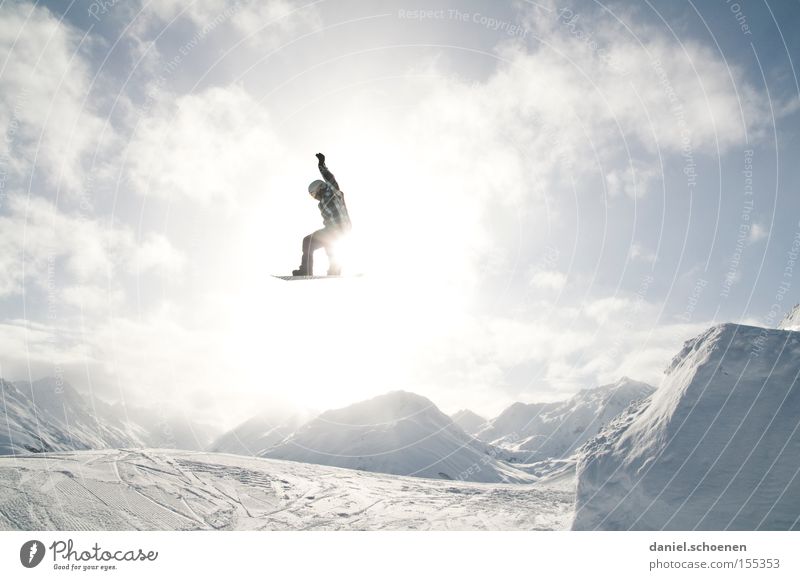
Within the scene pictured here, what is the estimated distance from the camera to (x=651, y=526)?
27.9m

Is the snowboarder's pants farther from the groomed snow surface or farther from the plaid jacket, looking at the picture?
the groomed snow surface

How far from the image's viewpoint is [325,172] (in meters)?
13.2

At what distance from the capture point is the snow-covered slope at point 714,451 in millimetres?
25422

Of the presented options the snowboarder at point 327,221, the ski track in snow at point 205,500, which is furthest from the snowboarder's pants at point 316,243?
the ski track in snow at point 205,500

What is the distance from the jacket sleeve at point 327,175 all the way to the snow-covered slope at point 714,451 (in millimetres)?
30296

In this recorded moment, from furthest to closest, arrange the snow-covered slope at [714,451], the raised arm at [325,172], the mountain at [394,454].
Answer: the mountain at [394,454], the snow-covered slope at [714,451], the raised arm at [325,172]

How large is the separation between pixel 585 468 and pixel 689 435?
333 inches

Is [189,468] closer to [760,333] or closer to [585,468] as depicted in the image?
[585,468]

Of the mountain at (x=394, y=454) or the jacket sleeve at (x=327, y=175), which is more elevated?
the jacket sleeve at (x=327, y=175)

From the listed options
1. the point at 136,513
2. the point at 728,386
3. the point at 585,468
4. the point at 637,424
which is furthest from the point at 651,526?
the point at 136,513

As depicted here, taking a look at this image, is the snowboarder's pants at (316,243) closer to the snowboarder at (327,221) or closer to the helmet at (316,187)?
the snowboarder at (327,221)

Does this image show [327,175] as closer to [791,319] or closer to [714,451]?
[714,451]

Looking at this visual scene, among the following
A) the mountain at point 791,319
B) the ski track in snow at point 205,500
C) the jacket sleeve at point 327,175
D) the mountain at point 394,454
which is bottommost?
the mountain at point 394,454

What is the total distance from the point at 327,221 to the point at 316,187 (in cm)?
151
